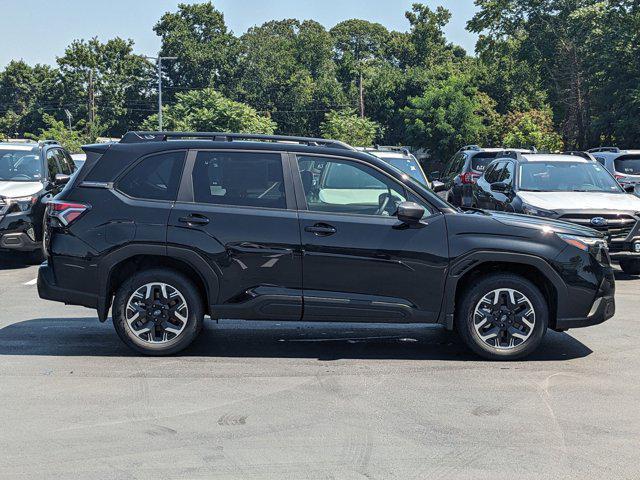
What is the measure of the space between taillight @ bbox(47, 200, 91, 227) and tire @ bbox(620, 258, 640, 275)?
8.34 meters

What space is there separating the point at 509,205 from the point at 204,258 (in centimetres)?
712

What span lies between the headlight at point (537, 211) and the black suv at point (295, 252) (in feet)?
14.7

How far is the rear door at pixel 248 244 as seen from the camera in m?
7.07

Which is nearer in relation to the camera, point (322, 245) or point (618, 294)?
point (322, 245)

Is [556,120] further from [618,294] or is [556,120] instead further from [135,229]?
Result: [135,229]

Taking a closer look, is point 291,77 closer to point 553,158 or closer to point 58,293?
point 553,158

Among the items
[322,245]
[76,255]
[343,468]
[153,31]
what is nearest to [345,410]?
[343,468]

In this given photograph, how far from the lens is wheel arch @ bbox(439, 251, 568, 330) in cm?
708

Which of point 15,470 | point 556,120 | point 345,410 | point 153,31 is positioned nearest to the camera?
point 15,470

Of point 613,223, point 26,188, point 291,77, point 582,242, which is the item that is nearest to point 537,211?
point 613,223

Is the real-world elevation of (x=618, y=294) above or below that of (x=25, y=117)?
below

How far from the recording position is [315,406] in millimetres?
5875

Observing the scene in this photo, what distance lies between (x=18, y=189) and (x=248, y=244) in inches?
294

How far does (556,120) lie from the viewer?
176 ft
